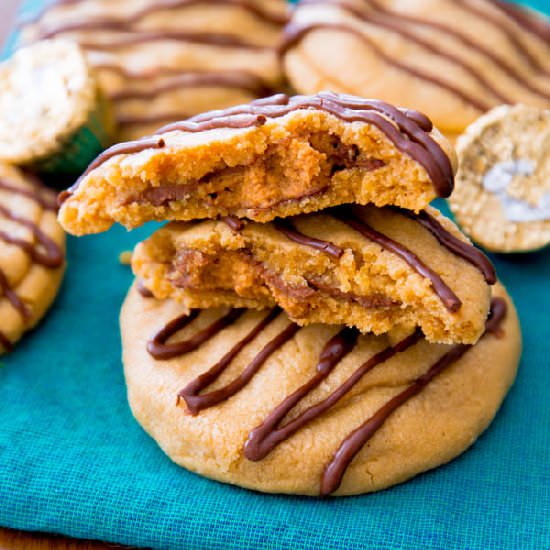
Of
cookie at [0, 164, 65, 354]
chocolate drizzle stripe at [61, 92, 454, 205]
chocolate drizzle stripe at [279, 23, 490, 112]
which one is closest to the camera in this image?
chocolate drizzle stripe at [61, 92, 454, 205]

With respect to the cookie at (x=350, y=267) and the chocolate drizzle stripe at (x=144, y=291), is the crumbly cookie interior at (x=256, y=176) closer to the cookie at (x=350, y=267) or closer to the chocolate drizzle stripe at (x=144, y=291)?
the cookie at (x=350, y=267)

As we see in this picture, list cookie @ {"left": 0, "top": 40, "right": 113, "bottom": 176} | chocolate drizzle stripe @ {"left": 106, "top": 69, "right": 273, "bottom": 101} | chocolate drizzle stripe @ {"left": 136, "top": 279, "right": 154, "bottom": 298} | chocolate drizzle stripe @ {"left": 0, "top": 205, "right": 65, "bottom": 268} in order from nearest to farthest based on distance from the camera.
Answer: chocolate drizzle stripe @ {"left": 136, "top": 279, "right": 154, "bottom": 298} < chocolate drizzle stripe @ {"left": 0, "top": 205, "right": 65, "bottom": 268} < cookie @ {"left": 0, "top": 40, "right": 113, "bottom": 176} < chocolate drizzle stripe @ {"left": 106, "top": 69, "right": 273, "bottom": 101}

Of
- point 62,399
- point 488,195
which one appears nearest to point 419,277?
point 488,195

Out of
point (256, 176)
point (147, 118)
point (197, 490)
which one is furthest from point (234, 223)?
point (147, 118)

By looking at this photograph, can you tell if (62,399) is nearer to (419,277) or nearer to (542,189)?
(419,277)

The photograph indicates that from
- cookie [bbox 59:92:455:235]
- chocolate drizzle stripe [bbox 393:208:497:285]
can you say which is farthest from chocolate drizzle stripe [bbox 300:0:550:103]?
cookie [bbox 59:92:455:235]

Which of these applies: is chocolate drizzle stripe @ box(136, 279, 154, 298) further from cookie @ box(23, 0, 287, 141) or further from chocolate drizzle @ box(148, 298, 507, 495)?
cookie @ box(23, 0, 287, 141)

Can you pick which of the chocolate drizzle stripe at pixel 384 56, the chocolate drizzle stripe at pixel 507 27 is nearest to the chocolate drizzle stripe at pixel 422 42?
the chocolate drizzle stripe at pixel 384 56

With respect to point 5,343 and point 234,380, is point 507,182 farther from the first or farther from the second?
point 5,343
